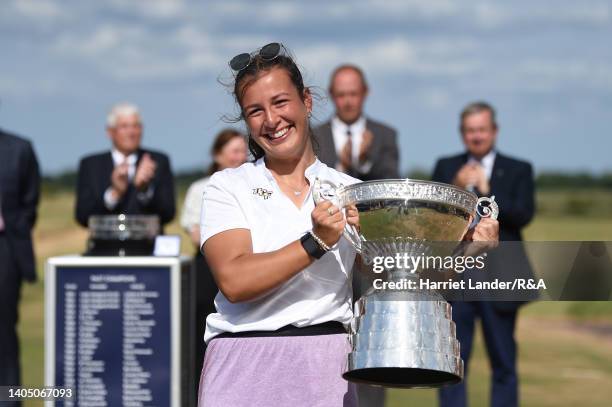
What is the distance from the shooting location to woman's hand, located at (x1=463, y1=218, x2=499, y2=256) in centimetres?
270

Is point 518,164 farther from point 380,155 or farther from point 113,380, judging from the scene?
point 113,380

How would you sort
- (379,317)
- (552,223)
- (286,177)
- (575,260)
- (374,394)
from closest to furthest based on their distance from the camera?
(379,317) < (286,177) < (575,260) < (374,394) < (552,223)

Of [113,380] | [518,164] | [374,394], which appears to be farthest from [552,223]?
[374,394]

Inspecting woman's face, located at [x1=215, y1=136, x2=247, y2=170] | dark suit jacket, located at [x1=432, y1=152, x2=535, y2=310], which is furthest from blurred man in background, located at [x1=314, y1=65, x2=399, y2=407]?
woman's face, located at [x1=215, y1=136, x2=247, y2=170]

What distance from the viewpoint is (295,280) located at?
265 cm

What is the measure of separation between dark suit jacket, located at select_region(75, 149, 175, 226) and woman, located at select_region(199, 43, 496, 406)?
3941 millimetres

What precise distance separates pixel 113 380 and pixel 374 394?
8.98 ft

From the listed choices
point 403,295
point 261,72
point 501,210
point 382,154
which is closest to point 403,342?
point 403,295

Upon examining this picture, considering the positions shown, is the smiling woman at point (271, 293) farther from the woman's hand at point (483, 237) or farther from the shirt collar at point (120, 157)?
the shirt collar at point (120, 157)

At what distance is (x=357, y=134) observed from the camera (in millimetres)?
6547

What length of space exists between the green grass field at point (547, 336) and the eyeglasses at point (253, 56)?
125 centimetres

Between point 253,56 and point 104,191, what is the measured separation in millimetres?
4022

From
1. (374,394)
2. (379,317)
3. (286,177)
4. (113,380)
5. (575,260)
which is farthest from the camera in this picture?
(113,380)

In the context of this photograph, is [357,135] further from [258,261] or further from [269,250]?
[258,261]
